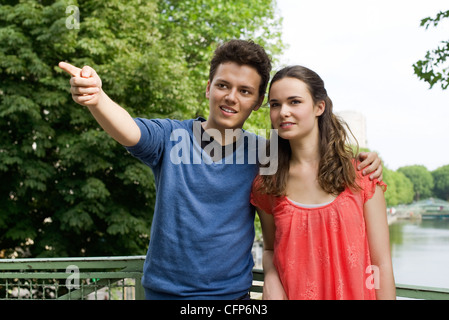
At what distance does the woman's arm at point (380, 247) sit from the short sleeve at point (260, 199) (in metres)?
0.40

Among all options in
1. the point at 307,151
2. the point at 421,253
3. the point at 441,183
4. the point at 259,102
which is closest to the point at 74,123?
the point at 259,102

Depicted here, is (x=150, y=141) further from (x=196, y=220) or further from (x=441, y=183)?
(x=441, y=183)

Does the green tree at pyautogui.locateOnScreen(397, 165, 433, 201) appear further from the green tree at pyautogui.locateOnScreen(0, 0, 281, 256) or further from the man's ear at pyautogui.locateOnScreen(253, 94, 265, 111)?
the man's ear at pyautogui.locateOnScreen(253, 94, 265, 111)

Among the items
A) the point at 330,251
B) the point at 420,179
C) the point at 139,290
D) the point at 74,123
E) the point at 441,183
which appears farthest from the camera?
the point at 420,179

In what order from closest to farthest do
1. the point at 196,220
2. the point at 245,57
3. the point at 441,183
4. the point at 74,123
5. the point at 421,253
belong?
the point at 196,220, the point at 245,57, the point at 74,123, the point at 421,253, the point at 441,183

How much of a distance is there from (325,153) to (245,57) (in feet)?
1.94

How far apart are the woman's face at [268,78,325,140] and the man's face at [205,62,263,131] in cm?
18

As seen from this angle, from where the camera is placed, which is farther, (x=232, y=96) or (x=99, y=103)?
(x=232, y=96)

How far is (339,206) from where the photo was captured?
1930 millimetres

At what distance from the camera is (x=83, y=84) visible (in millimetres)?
1767

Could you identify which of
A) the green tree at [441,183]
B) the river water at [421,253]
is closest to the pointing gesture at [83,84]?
the river water at [421,253]

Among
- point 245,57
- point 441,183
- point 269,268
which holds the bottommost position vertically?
point 441,183

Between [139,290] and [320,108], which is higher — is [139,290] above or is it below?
below
